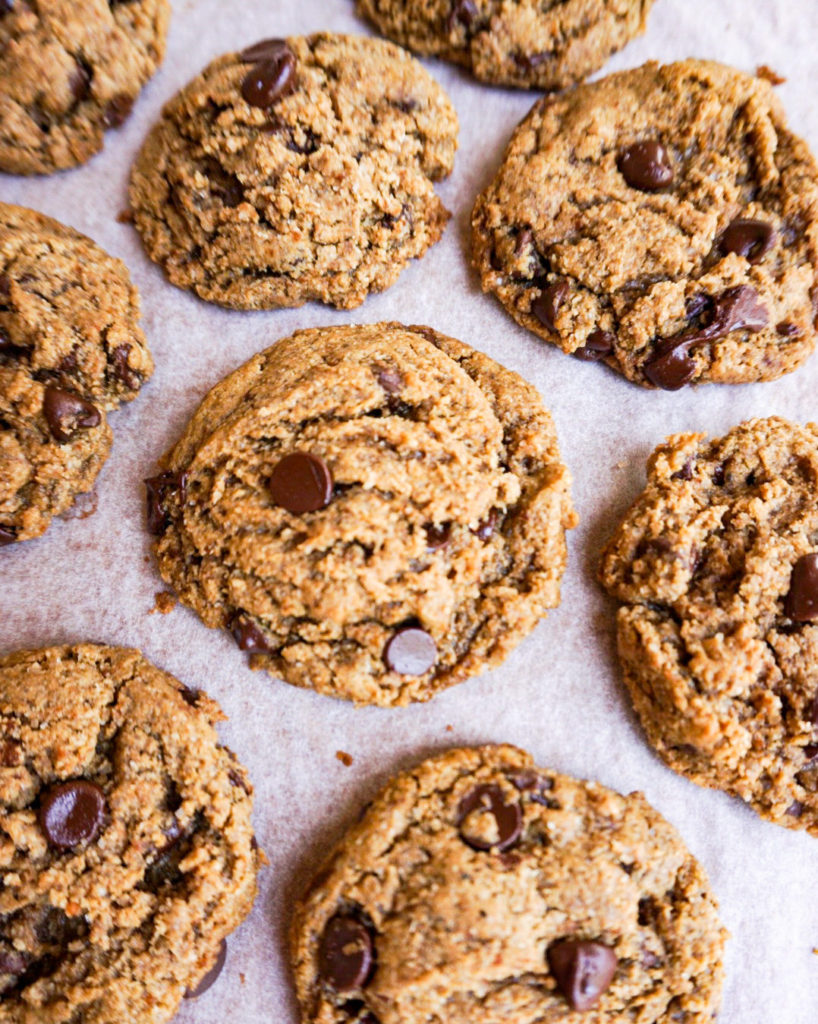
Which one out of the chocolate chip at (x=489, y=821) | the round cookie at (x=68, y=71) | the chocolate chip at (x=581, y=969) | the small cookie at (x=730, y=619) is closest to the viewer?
the chocolate chip at (x=581, y=969)

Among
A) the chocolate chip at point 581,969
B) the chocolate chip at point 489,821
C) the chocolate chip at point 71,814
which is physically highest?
the chocolate chip at point 489,821

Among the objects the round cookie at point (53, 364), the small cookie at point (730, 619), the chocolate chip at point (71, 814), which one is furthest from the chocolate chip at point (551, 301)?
the chocolate chip at point (71, 814)

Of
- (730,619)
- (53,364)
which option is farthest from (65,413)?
(730,619)

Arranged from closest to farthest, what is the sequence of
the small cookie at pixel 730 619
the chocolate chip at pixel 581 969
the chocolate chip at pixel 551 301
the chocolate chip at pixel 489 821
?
the chocolate chip at pixel 581 969 < the chocolate chip at pixel 489 821 < the small cookie at pixel 730 619 < the chocolate chip at pixel 551 301

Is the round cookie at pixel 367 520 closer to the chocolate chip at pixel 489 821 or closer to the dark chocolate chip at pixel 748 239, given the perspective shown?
the chocolate chip at pixel 489 821

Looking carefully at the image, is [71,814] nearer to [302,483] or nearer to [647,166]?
[302,483]

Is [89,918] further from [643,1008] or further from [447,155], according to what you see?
[447,155]
